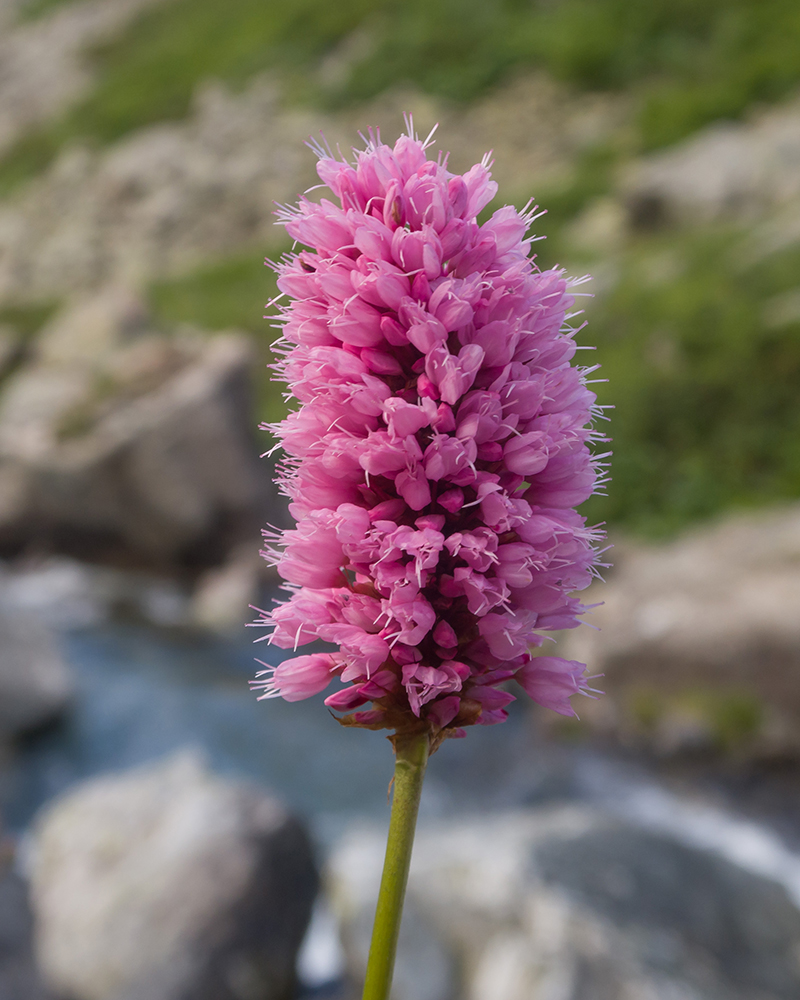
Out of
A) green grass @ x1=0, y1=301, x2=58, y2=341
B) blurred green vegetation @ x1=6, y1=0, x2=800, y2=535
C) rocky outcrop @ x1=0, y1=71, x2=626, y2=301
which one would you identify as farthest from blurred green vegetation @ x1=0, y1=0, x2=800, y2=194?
green grass @ x1=0, y1=301, x2=58, y2=341

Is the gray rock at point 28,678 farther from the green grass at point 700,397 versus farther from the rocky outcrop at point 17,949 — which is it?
the green grass at point 700,397

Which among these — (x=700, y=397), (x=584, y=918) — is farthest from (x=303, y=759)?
(x=700, y=397)

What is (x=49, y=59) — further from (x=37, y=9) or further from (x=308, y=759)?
(x=308, y=759)

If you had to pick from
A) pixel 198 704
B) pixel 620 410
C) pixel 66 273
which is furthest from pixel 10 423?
pixel 66 273

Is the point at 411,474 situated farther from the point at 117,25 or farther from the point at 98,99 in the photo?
the point at 117,25

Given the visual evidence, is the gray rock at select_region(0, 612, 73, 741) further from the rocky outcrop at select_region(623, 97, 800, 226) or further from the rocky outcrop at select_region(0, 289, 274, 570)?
the rocky outcrop at select_region(623, 97, 800, 226)
